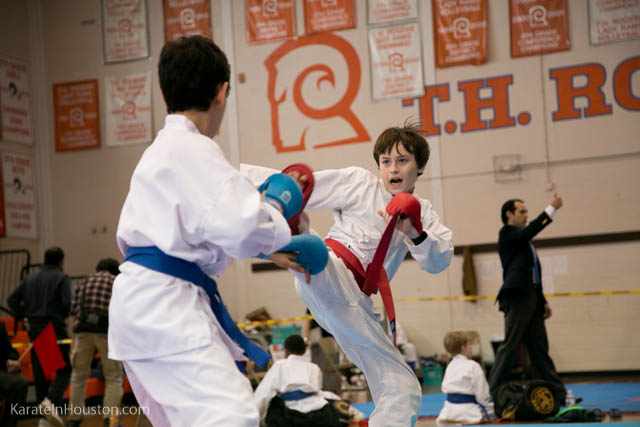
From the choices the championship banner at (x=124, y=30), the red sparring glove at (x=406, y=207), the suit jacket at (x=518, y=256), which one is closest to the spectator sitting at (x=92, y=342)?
the suit jacket at (x=518, y=256)

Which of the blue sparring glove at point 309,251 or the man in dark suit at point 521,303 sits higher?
the blue sparring glove at point 309,251

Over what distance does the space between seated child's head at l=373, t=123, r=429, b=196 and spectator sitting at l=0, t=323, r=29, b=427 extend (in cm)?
395

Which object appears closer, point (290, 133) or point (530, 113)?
point (530, 113)

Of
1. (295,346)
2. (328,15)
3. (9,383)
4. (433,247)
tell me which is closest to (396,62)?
(328,15)

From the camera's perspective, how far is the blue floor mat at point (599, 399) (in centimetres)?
721

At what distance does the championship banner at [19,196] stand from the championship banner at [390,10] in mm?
6829

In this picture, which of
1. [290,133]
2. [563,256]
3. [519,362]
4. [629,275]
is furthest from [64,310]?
[629,275]

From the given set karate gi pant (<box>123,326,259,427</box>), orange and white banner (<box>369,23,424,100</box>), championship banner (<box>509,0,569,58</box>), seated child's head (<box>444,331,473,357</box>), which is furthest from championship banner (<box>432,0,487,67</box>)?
karate gi pant (<box>123,326,259,427</box>)

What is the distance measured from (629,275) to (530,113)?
9.53 ft

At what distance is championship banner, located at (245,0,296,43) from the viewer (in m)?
12.9

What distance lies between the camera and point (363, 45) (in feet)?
40.9

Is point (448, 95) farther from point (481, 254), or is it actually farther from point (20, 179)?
point (20, 179)

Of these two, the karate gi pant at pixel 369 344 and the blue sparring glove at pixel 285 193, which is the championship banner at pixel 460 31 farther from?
the blue sparring glove at pixel 285 193

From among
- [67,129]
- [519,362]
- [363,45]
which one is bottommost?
[519,362]
